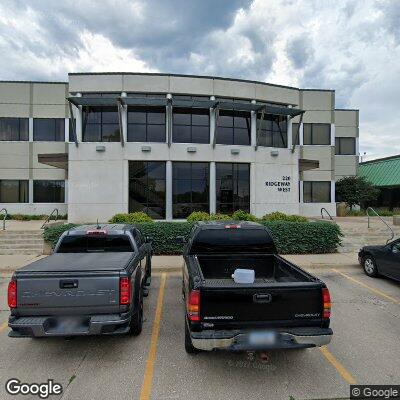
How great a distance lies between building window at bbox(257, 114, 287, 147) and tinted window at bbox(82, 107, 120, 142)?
891cm

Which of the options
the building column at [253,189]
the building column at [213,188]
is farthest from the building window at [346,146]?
the building column at [213,188]

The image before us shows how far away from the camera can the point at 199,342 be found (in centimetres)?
335

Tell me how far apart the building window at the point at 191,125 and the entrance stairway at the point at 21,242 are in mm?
9020

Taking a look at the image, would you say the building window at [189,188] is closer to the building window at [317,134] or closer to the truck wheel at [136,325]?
the truck wheel at [136,325]

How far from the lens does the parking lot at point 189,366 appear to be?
132 inches

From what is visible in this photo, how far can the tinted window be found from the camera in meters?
16.4

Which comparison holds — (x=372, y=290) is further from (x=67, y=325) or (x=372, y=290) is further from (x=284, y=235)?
(x=67, y=325)

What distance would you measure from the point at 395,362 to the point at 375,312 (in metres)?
2.05

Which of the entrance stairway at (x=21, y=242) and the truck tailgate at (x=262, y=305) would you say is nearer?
the truck tailgate at (x=262, y=305)

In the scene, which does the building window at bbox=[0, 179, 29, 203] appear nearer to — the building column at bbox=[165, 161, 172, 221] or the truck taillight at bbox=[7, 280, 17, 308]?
the building column at bbox=[165, 161, 172, 221]

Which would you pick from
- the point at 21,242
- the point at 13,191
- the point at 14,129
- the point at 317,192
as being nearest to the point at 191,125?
the point at 21,242

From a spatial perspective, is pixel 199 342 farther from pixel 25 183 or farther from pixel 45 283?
pixel 25 183

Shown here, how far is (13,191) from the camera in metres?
22.5

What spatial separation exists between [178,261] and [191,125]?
9873 mm
